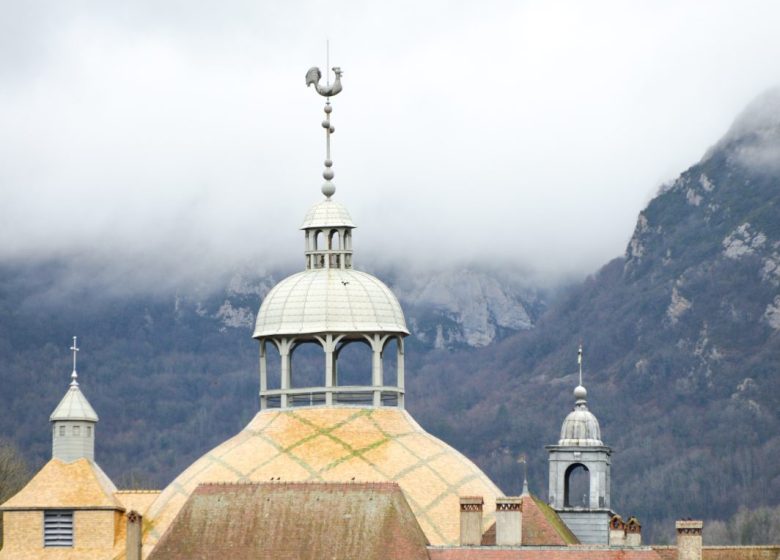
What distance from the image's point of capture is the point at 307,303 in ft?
479

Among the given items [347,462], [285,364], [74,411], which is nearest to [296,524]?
[347,462]

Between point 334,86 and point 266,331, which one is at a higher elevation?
point 334,86

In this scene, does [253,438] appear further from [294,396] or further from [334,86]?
[334,86]

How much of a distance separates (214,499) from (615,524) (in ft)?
65.6

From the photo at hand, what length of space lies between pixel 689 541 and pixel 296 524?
14876mm

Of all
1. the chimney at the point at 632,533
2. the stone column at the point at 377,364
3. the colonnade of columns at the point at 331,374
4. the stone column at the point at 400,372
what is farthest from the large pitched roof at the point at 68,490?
the chimney at the point at 632,533

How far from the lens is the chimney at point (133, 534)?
13912cm

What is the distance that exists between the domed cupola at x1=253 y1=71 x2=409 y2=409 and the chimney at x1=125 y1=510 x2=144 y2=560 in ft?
30.4

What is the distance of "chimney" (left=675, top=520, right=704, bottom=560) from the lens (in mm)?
133875

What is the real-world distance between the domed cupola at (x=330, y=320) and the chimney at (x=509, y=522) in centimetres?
Result: 1190

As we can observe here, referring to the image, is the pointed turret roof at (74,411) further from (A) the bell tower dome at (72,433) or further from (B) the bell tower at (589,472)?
(B) the bell tower at (589,472)

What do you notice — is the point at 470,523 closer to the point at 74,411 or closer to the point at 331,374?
the point at 331,374

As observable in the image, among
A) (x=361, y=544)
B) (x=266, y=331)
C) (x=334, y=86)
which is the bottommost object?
(x=361, y=544)

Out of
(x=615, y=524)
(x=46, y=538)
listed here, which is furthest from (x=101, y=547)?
(x=615, y=524)
